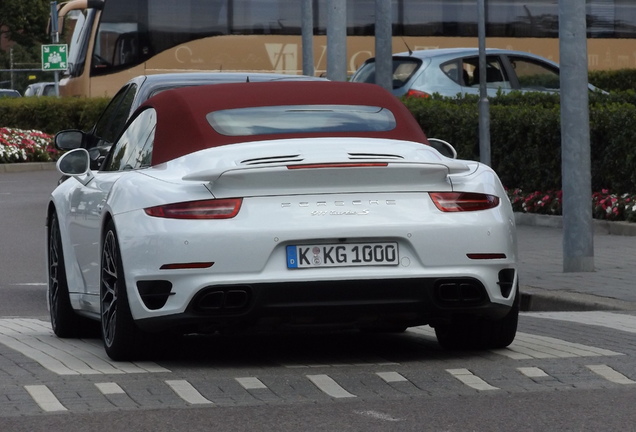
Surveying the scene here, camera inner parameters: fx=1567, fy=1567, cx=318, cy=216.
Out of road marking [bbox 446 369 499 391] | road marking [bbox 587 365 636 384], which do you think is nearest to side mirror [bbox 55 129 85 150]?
road marking [bbox 446 369 499 391]

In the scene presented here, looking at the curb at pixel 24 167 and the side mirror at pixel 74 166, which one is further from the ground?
the side mirror at pixel 74 166

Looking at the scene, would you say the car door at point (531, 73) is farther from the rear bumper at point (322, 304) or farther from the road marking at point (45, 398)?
the road marking at point (45, 398)

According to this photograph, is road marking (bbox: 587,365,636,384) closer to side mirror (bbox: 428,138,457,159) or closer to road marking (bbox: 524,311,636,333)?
road marking (bbox: 524,311,636,333)

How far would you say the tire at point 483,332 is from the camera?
7527mm

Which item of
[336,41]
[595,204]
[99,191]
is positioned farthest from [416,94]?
[99,191]

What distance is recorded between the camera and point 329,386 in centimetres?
650

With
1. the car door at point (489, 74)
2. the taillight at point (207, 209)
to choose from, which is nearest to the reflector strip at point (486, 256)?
the taillight at point (207, 209)

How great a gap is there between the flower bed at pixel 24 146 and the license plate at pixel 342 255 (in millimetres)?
27381

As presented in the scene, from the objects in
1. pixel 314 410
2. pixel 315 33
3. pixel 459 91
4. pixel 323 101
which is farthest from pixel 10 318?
pixel 315 33

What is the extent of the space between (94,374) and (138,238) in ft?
2.06

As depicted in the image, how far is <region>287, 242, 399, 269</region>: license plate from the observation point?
6.82m

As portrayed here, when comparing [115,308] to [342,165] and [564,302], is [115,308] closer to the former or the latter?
[342,165]

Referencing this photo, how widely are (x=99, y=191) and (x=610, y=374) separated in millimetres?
2711

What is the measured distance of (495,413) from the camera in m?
5.88
